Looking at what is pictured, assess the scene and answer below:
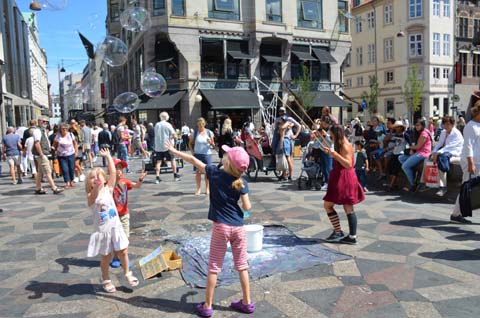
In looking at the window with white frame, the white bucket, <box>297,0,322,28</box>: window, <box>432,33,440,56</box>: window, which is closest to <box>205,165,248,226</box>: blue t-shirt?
the white bucket

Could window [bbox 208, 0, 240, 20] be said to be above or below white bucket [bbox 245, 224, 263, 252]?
above

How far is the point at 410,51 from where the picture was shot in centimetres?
4684

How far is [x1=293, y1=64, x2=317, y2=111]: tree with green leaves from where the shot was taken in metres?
27.7

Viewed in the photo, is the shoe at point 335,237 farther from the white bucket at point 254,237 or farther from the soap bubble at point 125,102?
the soap bubble at point 125,102

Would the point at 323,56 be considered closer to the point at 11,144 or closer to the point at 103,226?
the point at 11,144

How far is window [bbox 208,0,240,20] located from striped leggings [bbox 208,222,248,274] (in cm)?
2499

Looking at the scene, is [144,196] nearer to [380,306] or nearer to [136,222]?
[136,222]

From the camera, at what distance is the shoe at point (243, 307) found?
12.2 feet

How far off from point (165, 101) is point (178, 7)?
571 cm

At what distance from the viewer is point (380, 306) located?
12.5ft

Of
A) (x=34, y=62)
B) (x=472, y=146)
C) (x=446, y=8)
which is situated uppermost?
(x=446, y=8)

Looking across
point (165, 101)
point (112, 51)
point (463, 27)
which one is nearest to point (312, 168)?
point (112, 51)

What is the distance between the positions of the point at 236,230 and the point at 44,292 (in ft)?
7.05

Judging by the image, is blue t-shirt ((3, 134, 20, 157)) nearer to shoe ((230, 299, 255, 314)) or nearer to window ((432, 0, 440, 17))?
shoe ((230, 299, 255, 314))
